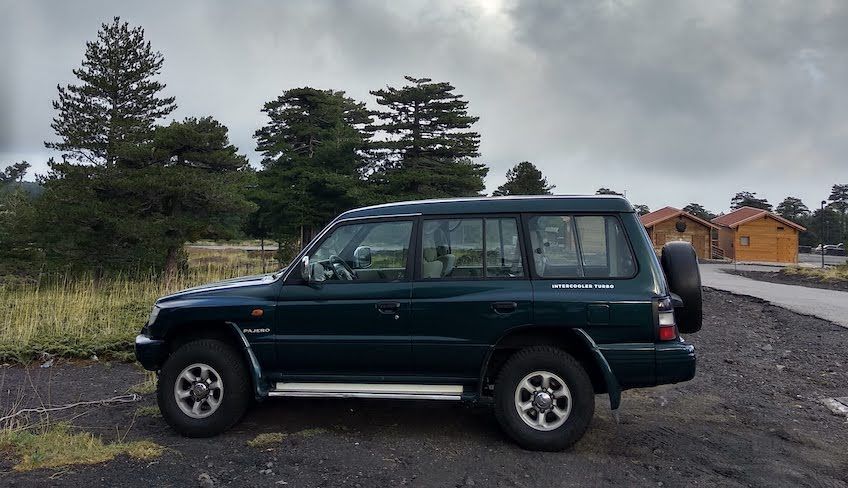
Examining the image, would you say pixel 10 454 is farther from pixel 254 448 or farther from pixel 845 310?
pixel 845 310

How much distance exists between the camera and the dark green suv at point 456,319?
441cm

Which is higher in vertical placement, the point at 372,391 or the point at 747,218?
the point at 747,218

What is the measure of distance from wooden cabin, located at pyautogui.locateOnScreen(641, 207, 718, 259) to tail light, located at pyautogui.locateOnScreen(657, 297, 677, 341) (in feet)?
148

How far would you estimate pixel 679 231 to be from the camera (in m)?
46.9

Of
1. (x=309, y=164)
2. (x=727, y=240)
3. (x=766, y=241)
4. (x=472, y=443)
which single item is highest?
(x=309, y=164)

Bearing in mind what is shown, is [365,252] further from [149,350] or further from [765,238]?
[765,238]

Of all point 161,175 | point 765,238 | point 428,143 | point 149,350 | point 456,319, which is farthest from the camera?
point 765,238

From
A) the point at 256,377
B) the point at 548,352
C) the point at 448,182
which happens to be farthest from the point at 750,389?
the point at 448,182

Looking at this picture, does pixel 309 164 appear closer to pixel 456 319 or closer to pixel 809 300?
pixel 809 300

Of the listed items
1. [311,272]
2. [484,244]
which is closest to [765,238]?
[484,244]

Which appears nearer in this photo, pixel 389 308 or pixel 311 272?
pixel 389 308

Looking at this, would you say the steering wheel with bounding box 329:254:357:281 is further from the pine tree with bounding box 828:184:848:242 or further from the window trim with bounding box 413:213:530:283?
the pine tree with bounding box 828:184:848:242

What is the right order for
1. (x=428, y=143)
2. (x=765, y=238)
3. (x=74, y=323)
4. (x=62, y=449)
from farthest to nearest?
(x=765, y=238) → (x=428, y=143) → (x=74, y=323) → (x=62, y=449)

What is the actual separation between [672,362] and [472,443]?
1.70m
